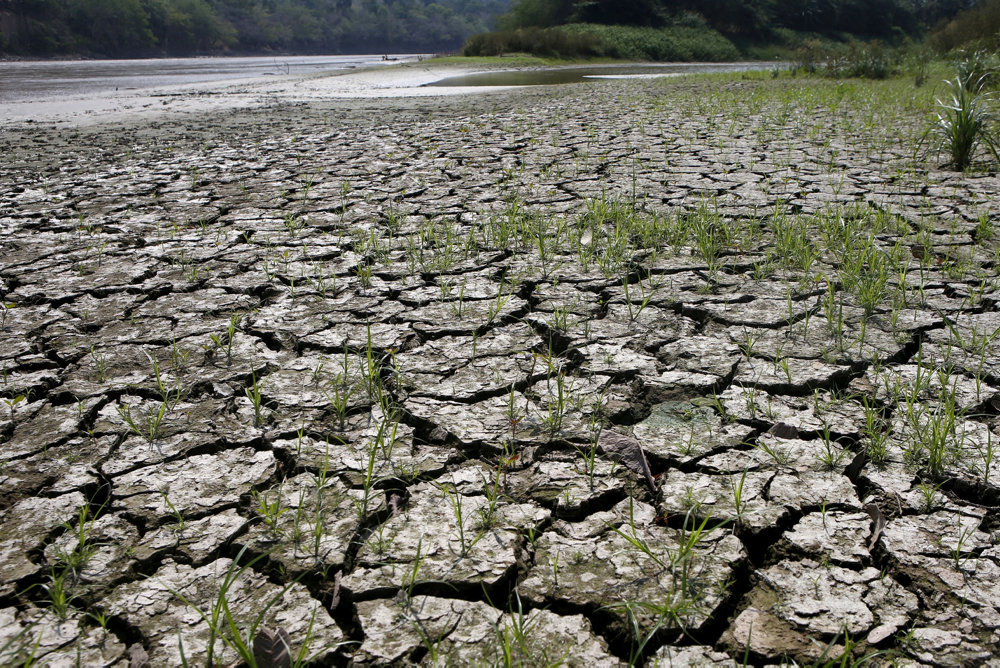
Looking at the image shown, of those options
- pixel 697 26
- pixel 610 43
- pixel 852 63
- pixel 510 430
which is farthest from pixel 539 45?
pixel 510 430

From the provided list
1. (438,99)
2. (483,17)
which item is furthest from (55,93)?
(483,17)

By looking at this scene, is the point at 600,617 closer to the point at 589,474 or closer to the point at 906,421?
the point at 589,474

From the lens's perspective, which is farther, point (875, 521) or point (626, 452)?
point (626, 452)

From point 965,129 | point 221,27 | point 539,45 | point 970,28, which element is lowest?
point 965,129

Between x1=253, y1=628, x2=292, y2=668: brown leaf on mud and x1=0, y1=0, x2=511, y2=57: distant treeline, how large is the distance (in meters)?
51.4

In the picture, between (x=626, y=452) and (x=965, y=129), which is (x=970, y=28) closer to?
(x=965, y=129)

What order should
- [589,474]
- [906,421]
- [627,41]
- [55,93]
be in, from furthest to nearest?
[627,41] → [55,93] → [906,421] → [589,474]

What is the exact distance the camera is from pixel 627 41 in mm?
31875

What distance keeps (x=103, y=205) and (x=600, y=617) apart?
450 centimetres

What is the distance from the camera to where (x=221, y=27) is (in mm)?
64438

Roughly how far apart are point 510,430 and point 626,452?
330 mm

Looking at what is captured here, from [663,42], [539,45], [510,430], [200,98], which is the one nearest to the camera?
[510,430]

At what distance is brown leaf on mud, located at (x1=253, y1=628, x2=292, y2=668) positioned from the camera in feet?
3.94

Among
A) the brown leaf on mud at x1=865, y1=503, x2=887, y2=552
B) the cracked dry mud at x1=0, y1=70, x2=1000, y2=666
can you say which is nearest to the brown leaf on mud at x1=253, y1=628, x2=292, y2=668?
the cracked dry mud at x1=0, y1=70, x2=1000, y2=666
